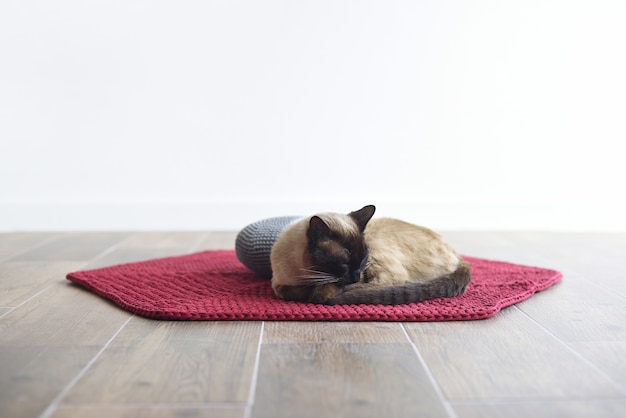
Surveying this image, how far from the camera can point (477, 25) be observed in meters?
3.80

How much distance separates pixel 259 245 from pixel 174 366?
889mm

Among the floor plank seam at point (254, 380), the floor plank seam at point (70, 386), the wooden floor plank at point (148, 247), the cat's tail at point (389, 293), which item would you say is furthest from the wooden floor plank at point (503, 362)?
the wooden floor plank at point (148, 247)

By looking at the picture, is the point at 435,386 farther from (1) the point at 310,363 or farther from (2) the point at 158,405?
(2) the point at 158,405

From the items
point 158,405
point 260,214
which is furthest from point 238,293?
point 260,214

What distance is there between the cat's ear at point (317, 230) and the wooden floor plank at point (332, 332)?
26 centimetres

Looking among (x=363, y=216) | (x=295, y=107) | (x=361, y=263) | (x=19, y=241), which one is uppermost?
(x=295, y=107)

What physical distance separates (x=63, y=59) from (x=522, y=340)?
9.84 feet

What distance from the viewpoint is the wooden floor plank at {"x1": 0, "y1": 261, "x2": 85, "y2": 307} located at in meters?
2.32

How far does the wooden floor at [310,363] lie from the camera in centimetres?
140

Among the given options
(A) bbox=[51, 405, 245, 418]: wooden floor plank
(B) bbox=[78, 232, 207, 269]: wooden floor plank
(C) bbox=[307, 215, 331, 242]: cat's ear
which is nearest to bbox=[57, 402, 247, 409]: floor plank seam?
(A) bbox=[51, 405, 245, 418]: wooden floor plank

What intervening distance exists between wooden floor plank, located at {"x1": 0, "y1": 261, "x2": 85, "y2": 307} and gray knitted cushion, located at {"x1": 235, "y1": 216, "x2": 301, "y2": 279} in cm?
73

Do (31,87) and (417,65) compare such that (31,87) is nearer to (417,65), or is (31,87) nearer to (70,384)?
(417,65)

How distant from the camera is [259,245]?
2465 mm

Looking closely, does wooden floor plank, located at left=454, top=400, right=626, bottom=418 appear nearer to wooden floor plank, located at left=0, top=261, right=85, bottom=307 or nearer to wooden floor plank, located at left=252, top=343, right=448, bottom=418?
wooden floor plank, located at left=252, top=343, right=448, bottom=418
